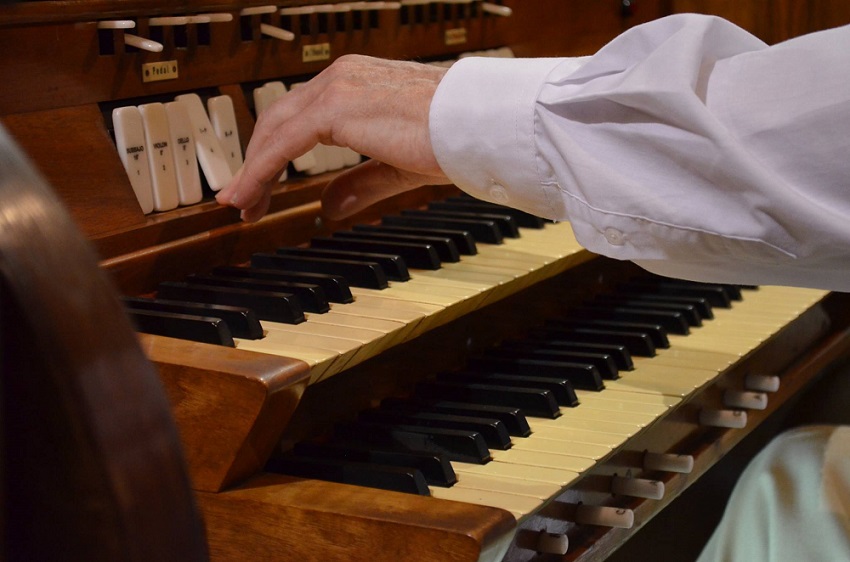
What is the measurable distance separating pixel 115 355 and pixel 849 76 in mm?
774

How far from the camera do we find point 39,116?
4.50ft

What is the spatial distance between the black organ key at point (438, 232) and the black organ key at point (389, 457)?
0.45m

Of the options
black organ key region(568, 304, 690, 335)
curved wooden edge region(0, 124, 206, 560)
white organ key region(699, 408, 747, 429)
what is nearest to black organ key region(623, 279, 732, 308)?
black organ key region(568, 304, 690, 335)

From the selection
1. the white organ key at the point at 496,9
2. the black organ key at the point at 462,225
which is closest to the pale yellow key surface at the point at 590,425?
the black organ key at the point at 462,225

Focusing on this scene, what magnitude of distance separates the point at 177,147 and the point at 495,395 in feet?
1.78

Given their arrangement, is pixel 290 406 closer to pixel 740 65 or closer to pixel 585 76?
pixel 585 76

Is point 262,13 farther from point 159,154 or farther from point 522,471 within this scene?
point 522,471

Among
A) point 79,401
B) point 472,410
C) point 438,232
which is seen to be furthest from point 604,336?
point 79,401

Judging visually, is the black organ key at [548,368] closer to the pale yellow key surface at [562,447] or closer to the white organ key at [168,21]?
the pale yellow key surface at [562,447]

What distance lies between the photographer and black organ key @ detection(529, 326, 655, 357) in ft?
5.62

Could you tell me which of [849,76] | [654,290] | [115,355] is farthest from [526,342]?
[115,355]

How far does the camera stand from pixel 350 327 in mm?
1312

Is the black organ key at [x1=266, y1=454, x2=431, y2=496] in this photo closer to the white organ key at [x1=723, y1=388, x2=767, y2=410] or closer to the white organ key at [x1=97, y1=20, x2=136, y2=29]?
the white organ key at [x1=97, y1=20, x2=136, y2=29]

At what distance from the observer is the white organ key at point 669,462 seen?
156 cm
